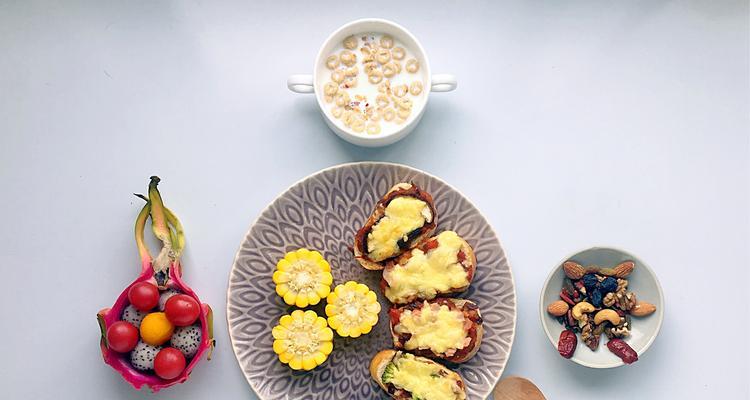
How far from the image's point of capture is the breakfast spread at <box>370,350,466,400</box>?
1.57 metres

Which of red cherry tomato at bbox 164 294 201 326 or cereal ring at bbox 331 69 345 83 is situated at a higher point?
cereal ring at bbox 331 69 345 83

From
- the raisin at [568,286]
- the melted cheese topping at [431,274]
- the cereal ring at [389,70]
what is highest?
the cereal ring at [389,70]

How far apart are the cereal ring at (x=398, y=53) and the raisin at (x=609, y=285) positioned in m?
0.65

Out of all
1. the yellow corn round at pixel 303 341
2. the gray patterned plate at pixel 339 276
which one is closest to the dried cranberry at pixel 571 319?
the gray patterned plate at pixel 339 276

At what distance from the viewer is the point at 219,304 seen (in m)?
1.70

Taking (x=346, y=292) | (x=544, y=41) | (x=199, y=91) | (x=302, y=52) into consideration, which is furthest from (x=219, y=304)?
(x=544, y=41)

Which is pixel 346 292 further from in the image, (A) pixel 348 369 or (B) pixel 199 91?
(B) pixel 199 91

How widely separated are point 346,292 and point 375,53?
0.51 metres

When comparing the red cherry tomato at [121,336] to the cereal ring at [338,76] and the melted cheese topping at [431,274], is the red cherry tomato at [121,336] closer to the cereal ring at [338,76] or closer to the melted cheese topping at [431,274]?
the melted cheese topping at [431,274]

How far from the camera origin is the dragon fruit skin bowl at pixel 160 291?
1.58 meters

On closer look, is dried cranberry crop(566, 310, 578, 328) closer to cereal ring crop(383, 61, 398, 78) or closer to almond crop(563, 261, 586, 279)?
almond crop(563, 261, 586, 279)

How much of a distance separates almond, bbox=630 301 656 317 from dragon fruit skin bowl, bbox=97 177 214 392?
0.91 metres

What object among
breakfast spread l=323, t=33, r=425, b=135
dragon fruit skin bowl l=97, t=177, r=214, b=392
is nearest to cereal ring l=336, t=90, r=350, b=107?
breakfast spread l=323, t=33, r=425, b=135

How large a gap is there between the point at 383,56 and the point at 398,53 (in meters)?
0.03
